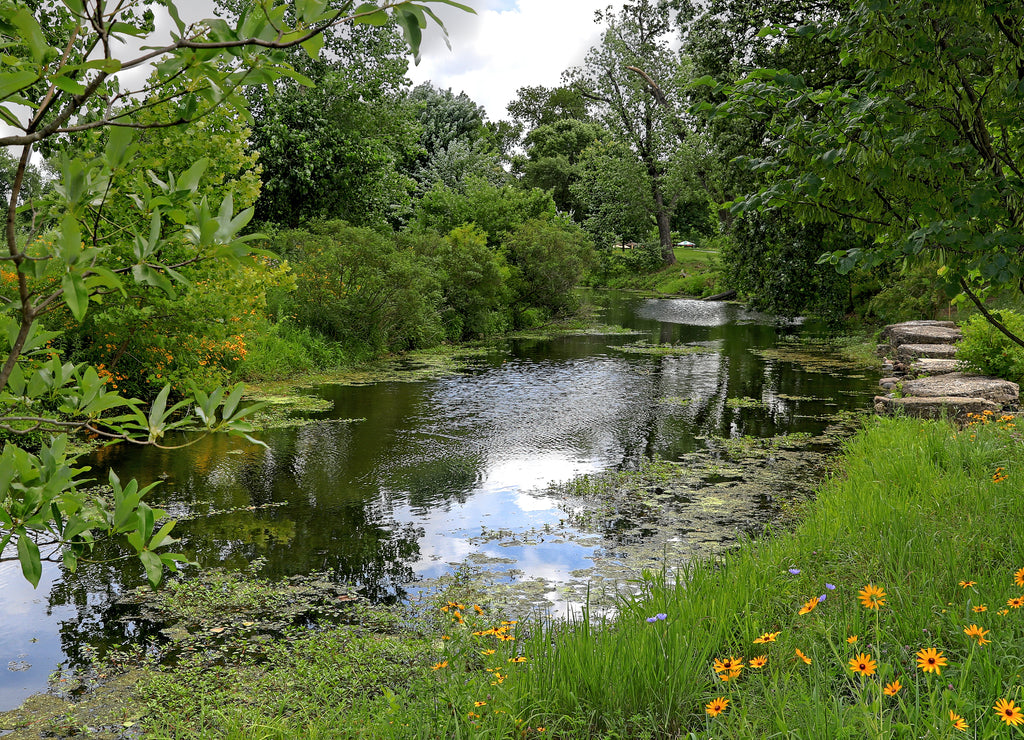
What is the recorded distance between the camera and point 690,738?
2.25m

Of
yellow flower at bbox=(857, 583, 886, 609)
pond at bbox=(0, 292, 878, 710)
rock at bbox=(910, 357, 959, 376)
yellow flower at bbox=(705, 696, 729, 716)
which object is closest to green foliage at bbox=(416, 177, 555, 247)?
pond at bbox=(0, 292, 878, 710)

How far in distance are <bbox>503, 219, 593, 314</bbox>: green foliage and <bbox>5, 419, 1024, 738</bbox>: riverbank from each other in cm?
1753

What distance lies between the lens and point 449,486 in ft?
23.8

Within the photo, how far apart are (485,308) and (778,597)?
16349 mm

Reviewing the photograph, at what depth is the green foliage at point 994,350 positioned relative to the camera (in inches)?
366

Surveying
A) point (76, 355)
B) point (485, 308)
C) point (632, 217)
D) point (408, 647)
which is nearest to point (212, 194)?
point (76, 355)

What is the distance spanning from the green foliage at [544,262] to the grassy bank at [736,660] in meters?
17.7

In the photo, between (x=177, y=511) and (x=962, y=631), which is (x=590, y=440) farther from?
(x=962, y=631)

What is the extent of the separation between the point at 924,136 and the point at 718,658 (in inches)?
102

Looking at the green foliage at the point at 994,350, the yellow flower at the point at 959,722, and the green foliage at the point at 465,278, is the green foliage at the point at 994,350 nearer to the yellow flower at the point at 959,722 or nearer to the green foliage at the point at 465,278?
the yellow flower at the point at 959,722

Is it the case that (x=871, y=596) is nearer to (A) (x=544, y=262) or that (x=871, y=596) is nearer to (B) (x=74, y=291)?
(B) (x=74, y=291)

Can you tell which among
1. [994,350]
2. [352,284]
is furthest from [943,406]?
[352,284]

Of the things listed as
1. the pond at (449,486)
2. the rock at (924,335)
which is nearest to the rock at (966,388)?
the pond at (449,486)

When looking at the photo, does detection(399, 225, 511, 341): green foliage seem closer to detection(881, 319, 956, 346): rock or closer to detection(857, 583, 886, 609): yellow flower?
detection(881, 319, 956, 346): rock
